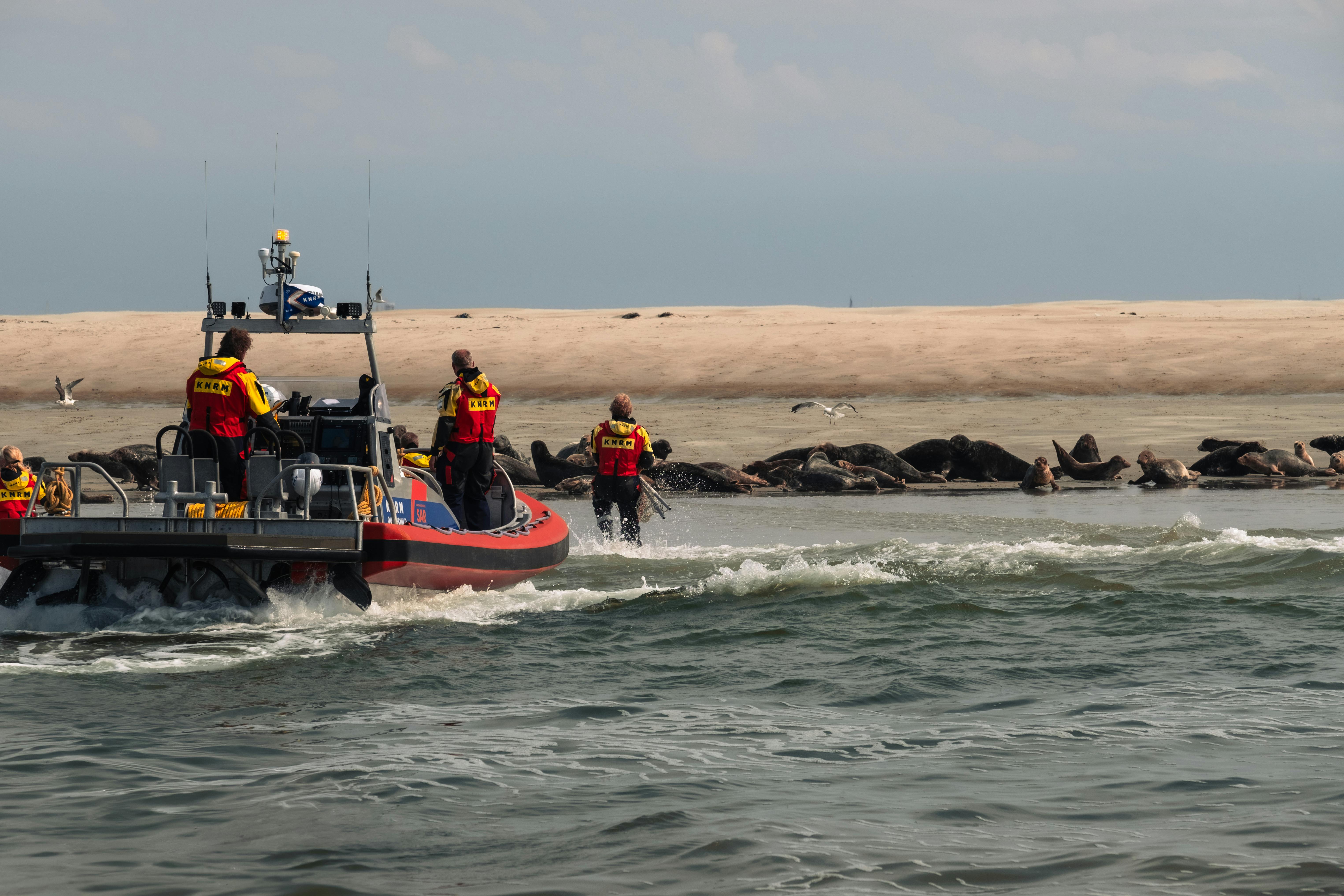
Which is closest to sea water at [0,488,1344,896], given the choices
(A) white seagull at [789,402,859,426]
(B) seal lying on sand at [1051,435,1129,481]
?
(B) seal lying on sand at [1051,435,1129,481]

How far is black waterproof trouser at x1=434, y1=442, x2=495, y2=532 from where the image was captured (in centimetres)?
1062

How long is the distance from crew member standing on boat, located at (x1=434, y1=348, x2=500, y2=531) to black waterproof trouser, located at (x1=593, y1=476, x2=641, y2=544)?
193 cm

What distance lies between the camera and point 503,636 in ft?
28.4

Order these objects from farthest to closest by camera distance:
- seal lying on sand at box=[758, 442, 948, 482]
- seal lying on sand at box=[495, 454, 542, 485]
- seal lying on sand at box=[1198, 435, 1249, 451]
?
seal lying on sand at box=[1198, 435, 1249, 451]
seal lying on sand at box=[495, 454, 542, 485]
seal lying on sand at box=[758, 442, 948, 482]

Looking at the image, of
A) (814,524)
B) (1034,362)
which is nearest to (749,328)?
(1034,362)

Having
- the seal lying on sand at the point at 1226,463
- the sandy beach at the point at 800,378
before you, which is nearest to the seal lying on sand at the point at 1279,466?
the seal lying on sand at the point at 1226,463

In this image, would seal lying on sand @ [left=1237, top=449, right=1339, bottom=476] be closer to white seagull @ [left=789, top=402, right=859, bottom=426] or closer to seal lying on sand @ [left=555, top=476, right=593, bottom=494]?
white seagull @ [left=789, top=402, right=859, bottom=426]

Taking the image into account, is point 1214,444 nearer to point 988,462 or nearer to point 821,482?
point 988,462

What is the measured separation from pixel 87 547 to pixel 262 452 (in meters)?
1.24

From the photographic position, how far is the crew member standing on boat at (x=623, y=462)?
12539 millimetres

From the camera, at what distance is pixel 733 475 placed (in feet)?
59.4

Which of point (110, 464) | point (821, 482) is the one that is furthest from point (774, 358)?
point (110, 464)

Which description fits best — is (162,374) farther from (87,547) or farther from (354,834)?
(354,834)

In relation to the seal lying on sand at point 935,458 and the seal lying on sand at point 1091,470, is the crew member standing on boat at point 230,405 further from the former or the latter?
the seal lying on sand at point 1091,470
